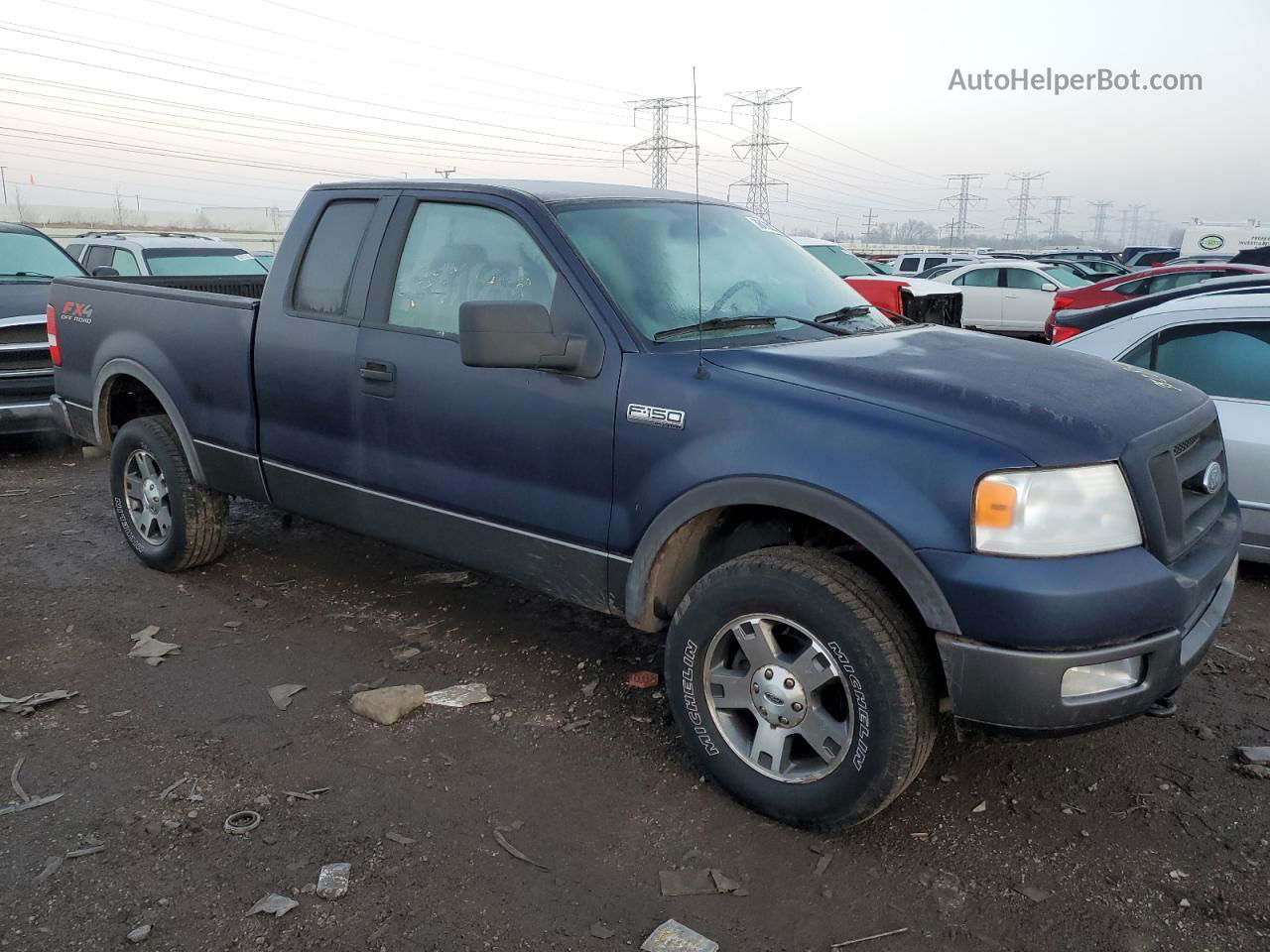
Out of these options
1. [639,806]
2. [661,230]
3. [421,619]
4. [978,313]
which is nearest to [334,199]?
[661,230]

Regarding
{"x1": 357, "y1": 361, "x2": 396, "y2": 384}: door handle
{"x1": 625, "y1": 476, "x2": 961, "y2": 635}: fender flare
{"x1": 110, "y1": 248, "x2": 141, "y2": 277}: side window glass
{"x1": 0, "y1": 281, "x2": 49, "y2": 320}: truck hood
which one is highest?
{"x1": 110, "y1": 248, "x2": 141, "y2": 277}: side window glass

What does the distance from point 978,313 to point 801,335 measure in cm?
1785

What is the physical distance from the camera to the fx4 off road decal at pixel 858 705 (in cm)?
291

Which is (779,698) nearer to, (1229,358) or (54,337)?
(1229,358)

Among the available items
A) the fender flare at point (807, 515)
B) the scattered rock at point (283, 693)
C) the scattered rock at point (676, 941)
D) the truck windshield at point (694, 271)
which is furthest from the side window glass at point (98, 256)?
the scattered rock at point (676, 941)

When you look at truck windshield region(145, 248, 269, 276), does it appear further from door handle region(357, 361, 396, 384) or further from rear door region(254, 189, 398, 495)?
door handle region(357, 361, 396, 384)

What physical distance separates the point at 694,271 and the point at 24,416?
6223 millimetres

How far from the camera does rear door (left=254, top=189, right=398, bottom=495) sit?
421cm

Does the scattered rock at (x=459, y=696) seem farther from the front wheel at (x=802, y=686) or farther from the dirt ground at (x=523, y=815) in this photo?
the front wheel at (x=802, y=686)

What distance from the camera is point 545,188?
157 inches

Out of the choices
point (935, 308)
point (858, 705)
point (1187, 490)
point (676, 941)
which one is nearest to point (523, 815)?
point (676, 941)

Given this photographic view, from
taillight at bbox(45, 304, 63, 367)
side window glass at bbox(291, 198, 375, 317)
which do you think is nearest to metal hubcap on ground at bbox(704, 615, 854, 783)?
side window glass at bbox(291, 198, 375, 317)

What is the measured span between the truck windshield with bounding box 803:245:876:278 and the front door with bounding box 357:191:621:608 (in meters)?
12.2

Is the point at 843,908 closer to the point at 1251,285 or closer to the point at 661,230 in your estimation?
the point at 661,230
